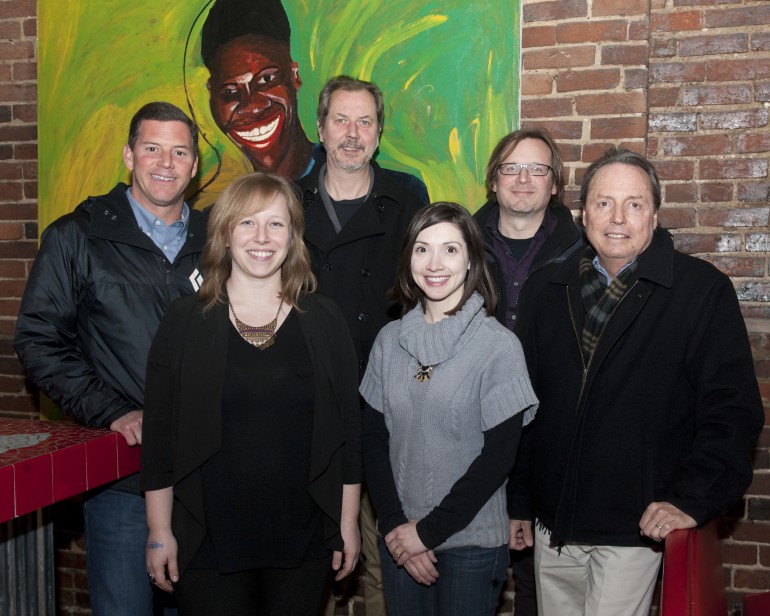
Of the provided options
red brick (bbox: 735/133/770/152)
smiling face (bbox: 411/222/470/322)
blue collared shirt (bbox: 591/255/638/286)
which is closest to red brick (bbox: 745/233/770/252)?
red brick (bbox: 735/133/770/152)

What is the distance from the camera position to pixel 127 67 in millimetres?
3936

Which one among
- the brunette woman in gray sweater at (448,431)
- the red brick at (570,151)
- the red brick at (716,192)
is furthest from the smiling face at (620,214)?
the red brick at (716,192)

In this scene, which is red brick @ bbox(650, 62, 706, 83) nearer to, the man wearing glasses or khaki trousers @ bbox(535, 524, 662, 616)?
the man wearing glasses

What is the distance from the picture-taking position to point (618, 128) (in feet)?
10.8

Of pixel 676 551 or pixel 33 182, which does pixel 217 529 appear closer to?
pixel 676 551

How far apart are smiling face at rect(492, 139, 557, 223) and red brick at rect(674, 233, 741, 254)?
0.68 metres

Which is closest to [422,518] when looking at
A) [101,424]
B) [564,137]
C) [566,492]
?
[566,492]

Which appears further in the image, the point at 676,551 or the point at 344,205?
the point at 344,205

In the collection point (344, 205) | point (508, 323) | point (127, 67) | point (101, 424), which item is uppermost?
point (127, 67)

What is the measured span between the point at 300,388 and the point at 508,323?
3.23 ft

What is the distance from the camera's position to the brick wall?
324cm

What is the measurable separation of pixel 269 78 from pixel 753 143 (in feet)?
7.12

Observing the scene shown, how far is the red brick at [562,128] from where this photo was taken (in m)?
3.33

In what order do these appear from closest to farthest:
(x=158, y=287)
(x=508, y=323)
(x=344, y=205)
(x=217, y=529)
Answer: (x=217, y=529) < (x=158, y=287) < (x=508, y=323) < (x=344, y=205)
